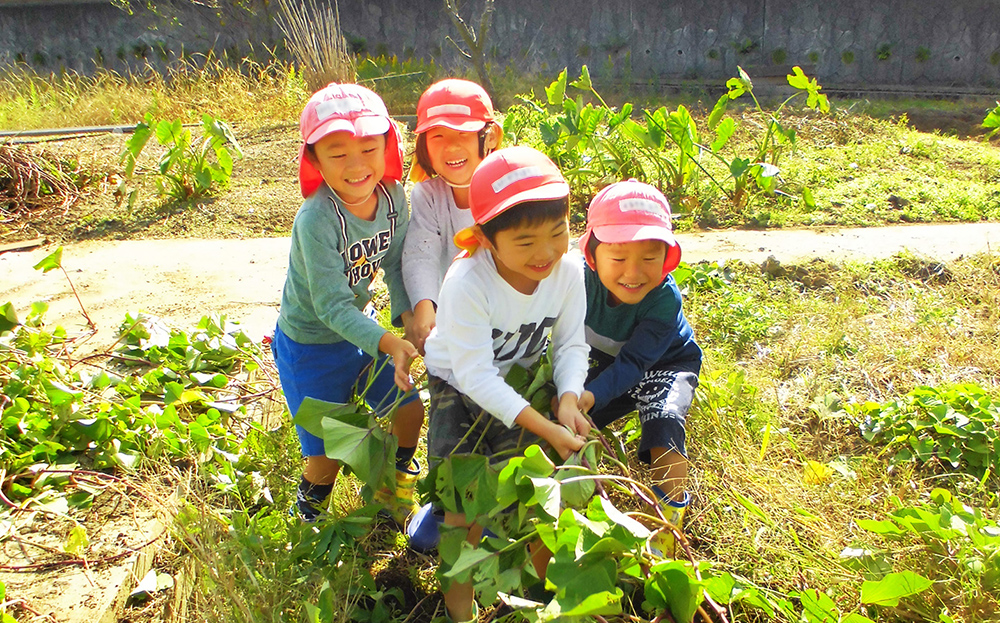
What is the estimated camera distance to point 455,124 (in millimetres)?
2393

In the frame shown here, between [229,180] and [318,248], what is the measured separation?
4.09 m

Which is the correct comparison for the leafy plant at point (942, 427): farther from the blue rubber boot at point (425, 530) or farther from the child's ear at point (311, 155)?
the child's ear at point (311, 155)

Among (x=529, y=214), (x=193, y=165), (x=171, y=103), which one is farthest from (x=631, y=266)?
A: (x=171, y=103)

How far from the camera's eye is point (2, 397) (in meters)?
2.68

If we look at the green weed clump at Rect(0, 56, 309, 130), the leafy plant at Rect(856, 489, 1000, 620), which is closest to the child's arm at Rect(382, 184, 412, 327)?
the leafy plant at Rect(856, 489, 1000, 620)

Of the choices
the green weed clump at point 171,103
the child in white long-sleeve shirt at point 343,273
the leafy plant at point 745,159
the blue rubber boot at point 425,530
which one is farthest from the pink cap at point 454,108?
the green weed clump at point 171,103

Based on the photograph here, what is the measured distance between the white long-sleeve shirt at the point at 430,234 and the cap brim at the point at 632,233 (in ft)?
1.61

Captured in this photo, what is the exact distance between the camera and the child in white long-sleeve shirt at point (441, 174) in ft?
7.87

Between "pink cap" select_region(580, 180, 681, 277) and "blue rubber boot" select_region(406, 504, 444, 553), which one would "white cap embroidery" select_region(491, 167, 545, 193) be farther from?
"blue rubber boot" select_region(406, 504, 444, 553)

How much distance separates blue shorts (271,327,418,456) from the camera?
2350 mm

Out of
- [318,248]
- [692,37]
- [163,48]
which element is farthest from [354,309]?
[163,48]

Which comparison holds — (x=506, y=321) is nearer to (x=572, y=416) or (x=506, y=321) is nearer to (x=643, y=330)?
(x=572, y=416)

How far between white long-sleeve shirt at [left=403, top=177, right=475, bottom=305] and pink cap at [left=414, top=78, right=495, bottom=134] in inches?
8.4

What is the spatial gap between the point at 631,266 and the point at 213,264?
124 inches
